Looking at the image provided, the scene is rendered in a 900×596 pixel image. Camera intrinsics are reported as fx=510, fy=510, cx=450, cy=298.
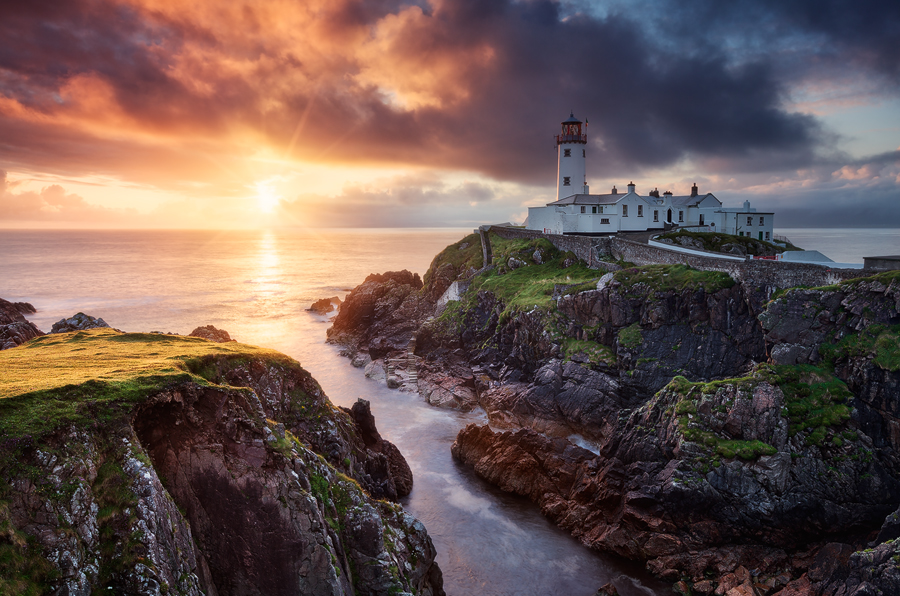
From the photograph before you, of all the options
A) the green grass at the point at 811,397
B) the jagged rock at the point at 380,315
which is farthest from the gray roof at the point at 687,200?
the green grass at the point at 811,397

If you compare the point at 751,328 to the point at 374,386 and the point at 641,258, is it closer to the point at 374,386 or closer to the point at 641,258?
the point at 641,258

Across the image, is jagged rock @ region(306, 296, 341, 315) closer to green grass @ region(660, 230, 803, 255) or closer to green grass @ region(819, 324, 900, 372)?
green grass @ region(660, 230, 803, 255)

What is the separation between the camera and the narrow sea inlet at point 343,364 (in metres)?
23.9

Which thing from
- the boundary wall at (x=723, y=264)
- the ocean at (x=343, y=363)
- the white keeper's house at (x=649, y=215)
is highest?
→ the white keeper's house at (x=649, y=215)

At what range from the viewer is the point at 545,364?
41.9 m

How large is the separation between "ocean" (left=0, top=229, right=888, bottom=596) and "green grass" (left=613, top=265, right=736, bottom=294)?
61.4 feet

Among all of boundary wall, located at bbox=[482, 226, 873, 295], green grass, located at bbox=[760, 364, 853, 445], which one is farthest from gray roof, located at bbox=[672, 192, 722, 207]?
green grass, located at bbox=[760, 364, 853, 445]

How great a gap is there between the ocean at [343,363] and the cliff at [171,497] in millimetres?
5554

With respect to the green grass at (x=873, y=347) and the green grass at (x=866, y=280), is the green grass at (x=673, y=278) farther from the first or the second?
the green grass at (x=873, y=347)

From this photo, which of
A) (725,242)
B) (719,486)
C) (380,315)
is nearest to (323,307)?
(380,315)

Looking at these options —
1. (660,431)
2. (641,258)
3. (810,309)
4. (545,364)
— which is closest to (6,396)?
(660,431)

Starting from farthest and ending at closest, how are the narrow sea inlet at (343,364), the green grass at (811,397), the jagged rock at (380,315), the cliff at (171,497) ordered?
the jagged rock at (380,315) → the green grass at (811,397) → the narrow sea inlet at (343,364) → the cliff at (171,497)

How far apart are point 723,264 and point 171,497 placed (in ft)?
134

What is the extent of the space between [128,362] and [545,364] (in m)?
30.5
